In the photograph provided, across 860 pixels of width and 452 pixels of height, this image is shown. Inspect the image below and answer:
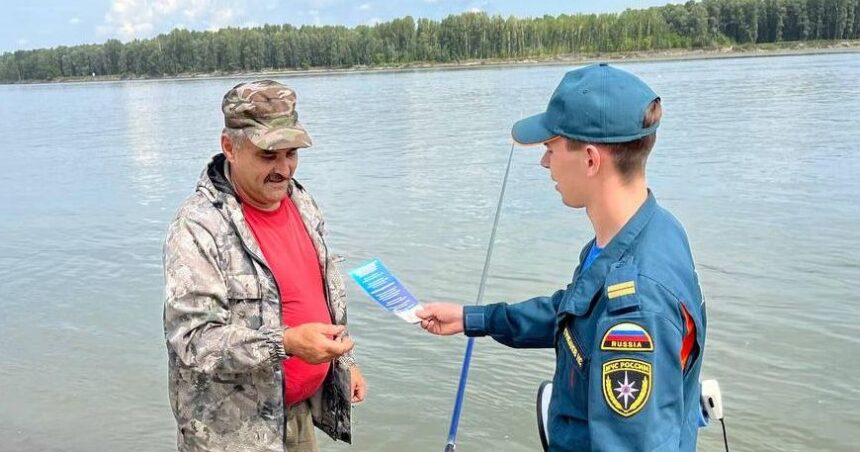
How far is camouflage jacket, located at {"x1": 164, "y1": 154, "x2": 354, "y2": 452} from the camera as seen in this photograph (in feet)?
8.60

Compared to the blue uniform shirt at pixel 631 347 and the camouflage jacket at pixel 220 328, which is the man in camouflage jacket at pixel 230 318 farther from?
the blue uniform shirt at pixel 631 347

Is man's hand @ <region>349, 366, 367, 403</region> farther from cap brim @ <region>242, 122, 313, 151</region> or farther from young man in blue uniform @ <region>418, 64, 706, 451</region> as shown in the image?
young man in blue uniform @ <region>418, 64, 706, 451</region>

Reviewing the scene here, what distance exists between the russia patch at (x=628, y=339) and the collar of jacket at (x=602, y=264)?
0.14 meters

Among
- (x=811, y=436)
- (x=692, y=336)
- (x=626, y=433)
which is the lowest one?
(x=811, y=436)

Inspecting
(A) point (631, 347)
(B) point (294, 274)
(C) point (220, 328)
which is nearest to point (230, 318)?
(C) point (220, 328)

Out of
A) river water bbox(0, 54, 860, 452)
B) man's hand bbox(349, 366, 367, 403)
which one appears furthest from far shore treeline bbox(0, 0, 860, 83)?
man's hand bbox(349, 366, 367, 403)

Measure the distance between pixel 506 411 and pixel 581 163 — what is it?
163 inches

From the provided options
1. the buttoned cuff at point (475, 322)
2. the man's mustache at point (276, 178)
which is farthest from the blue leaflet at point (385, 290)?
the man's mustache at point (276, 178)

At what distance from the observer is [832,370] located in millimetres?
6422

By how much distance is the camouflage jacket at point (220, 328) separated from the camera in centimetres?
262

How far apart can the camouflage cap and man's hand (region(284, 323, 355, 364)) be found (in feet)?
2.10

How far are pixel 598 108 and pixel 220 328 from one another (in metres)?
1.38

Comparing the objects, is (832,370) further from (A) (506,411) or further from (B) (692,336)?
(B) (692,336)

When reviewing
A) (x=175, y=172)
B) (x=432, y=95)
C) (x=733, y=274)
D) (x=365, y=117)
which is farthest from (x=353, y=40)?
(x=733, y=274)
